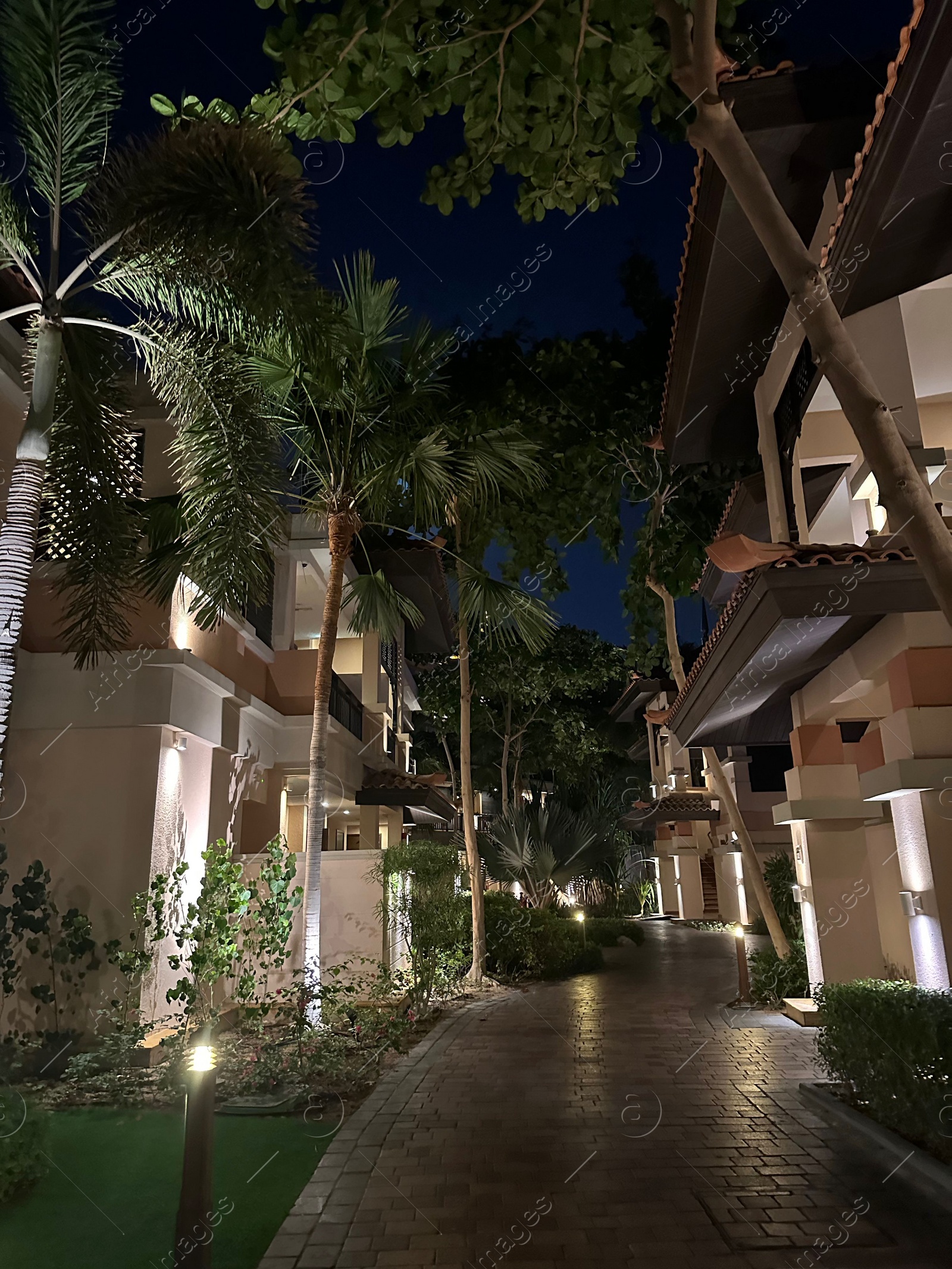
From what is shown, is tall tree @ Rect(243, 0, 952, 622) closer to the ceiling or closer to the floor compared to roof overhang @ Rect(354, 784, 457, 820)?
closer to the ceiling

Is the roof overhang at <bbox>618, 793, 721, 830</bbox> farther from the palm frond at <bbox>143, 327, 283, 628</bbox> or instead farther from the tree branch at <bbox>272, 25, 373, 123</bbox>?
the tree branch at <bbox>272, 25, 373, 123</bbox>

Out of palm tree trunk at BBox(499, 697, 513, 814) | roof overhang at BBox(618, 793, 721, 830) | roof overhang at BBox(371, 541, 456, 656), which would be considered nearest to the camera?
roof overhang at BBox(371, 541, 456, 656)

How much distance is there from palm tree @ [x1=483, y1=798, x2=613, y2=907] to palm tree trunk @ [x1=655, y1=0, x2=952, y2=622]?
16.8 meters

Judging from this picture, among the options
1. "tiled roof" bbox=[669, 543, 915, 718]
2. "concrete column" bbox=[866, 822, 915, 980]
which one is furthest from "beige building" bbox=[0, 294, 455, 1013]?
"concrete column" bbox=[866, 822, 915, 980]

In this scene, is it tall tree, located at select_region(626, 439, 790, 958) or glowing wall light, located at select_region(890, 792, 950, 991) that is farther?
tall tree, located at select_region(626, 439, 790, 958)

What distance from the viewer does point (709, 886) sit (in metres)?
35.7

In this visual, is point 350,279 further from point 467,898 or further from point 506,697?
point 506,697

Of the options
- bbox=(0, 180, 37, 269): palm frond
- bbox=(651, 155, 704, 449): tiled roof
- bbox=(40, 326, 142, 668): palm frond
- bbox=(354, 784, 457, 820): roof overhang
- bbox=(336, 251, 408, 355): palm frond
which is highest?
bbox=(336, 251, 408, 355): palm frond

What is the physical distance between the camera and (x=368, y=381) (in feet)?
34.3

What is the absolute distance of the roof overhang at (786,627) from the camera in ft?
22.4

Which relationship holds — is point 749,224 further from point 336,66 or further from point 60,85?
point 60,85

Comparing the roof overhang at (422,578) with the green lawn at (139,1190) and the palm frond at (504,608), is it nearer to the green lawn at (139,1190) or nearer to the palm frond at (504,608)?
the palm frond at (504,608)

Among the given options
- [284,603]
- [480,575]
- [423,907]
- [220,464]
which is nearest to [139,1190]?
[220,464]

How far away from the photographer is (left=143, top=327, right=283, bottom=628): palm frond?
761 centimetres
